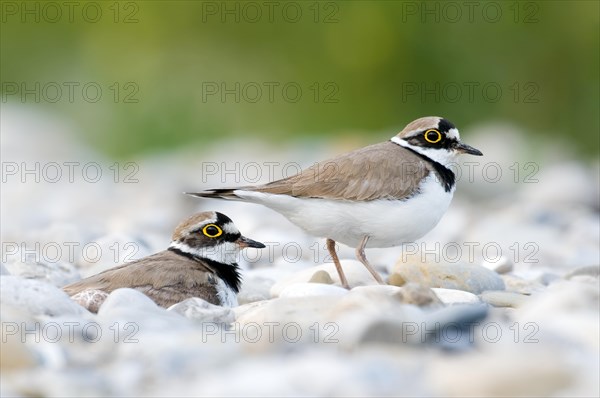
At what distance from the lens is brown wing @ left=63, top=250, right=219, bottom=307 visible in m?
5.68

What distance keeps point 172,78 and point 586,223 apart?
310 inches

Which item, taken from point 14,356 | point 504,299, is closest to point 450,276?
point 504,299

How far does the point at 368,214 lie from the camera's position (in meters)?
6.21

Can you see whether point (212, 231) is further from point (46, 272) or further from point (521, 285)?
point (521, 285)

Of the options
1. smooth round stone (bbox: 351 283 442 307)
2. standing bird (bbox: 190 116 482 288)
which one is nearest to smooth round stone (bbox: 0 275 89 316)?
smooth round stone (bbox: 351 283 442 307)

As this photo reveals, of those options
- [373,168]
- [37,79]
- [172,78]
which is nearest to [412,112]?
[172,78]

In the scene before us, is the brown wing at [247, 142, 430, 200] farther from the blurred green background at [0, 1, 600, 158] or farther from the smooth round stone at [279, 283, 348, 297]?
the blurred green background at [0, 1, 600, 158]

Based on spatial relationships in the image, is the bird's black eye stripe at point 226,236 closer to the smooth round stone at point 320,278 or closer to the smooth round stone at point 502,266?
the smooth round stone at point 320,278

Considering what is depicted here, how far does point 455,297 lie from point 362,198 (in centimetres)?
97

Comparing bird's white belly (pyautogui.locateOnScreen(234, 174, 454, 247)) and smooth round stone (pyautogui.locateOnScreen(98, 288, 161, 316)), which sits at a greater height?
bird's white belly (pyautogui.locateOnScreen(234, 174, 454, 247))

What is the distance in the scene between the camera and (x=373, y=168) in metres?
6.39

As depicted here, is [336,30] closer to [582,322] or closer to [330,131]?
[330,131]

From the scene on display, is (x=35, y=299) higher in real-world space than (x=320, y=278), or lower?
higher

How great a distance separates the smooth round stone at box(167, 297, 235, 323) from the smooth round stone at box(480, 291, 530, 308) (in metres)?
1.51
